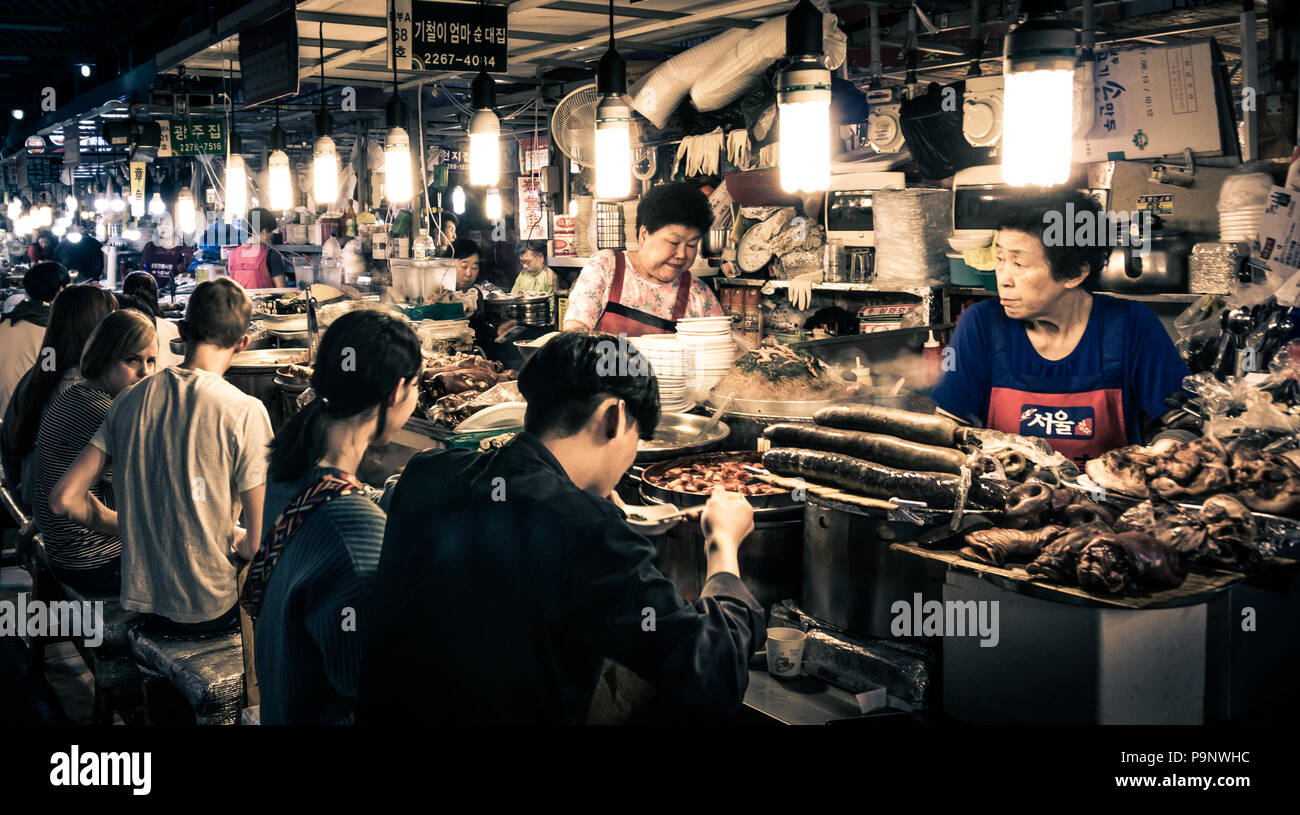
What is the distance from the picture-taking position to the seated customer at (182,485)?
3.54 metres

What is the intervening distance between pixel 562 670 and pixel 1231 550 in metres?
1.56

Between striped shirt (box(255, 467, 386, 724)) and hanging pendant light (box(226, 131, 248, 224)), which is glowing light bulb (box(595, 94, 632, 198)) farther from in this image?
hanging pendant light (box(226, 131, 248, 224))

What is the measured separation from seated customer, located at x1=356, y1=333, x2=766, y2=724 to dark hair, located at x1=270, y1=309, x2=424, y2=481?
0.64m

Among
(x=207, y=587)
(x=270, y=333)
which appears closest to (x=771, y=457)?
(x=207, y=587)

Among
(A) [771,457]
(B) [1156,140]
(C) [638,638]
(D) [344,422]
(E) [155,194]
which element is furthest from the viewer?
(E) [155,194]

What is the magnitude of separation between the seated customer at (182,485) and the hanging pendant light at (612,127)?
1587 millimetres

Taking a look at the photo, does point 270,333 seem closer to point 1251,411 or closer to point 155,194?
point 1251,411

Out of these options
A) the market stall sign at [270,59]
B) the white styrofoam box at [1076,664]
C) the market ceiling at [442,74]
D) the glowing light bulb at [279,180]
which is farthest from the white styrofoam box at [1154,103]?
the glowing light bulb at [279,180]

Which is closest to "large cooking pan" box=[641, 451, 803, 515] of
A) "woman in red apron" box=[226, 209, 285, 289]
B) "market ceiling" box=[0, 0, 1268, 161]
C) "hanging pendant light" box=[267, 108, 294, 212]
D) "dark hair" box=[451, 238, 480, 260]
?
"market ceiling" box=[0, 0, 1268, 161]

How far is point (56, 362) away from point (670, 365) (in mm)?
2941

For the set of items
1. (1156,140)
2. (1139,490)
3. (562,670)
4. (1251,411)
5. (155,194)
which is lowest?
(562,670)

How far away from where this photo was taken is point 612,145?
12.5 ft

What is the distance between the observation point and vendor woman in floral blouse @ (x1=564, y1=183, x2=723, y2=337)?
4.80 m
